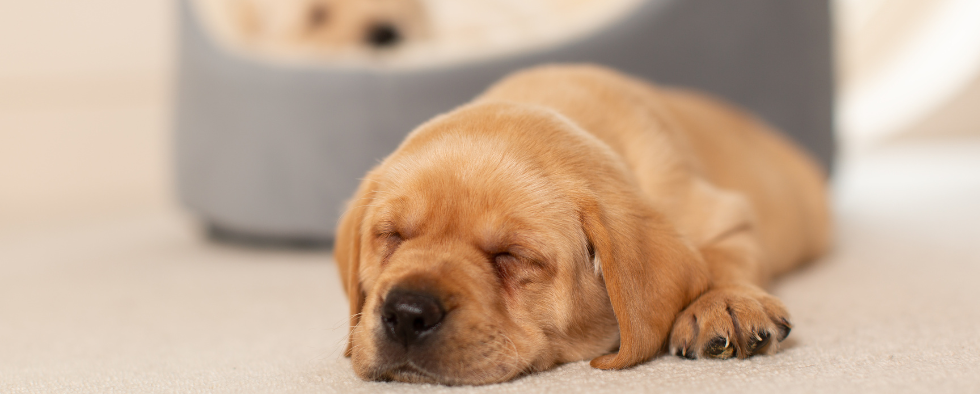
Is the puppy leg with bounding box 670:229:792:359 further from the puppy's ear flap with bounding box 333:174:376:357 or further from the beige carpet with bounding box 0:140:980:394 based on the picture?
the puppy's ear flap with bounding box 333:174:376:357

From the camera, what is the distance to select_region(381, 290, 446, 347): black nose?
1.82 metres

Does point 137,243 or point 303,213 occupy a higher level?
point 303,213

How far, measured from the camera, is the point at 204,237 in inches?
213

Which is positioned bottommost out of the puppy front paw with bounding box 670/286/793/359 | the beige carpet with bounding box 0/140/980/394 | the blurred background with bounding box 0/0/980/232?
the blurred background with bounding box 0/0/980/232

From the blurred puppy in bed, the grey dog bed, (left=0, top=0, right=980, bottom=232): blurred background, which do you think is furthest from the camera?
(left=0, top=0, right=980, bottom=232): blurred background

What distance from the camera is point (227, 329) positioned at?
2688 mm

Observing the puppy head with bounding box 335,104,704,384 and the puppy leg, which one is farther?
the puppy leg

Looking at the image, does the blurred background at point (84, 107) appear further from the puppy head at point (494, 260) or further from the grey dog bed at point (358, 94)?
the puppy head at point (494, 260)

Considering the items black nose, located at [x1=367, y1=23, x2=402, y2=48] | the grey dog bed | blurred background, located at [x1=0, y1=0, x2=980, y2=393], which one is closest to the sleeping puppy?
blurred background, located at [x1=0, y1=0, x2=980, y2=393]

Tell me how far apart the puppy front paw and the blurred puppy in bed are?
10.3ft

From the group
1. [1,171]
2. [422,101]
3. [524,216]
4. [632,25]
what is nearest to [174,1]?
[422,101]

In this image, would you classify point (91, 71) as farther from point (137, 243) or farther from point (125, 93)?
point (137, 243)

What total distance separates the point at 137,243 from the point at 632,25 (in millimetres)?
3490

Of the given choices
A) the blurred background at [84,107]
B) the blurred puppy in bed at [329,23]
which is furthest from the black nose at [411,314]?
the blurred background at [84,107]
